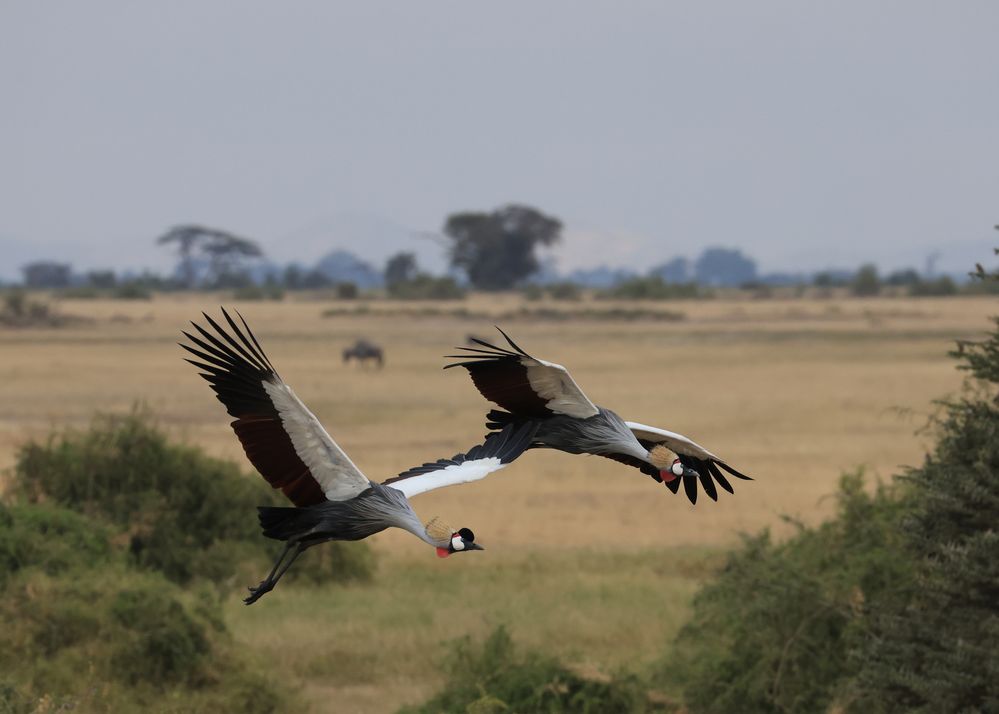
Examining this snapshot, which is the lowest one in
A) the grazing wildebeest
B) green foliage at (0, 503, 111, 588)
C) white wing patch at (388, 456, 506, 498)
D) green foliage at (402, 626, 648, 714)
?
green foliage at (402, 626, 648, 714)

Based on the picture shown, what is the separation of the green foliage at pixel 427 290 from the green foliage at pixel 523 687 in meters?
81.1

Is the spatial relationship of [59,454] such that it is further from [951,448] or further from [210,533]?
[951,448]

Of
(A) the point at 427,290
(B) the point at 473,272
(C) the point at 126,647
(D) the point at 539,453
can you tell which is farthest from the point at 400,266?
(C) the point at 126,647

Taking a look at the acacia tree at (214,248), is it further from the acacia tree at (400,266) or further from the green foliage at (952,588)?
the green foliage at (952,588)

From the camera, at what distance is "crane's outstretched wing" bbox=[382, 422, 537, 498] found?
593 cm

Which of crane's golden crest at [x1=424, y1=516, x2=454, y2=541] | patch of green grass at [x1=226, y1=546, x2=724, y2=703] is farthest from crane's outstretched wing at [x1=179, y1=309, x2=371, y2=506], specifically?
patch of green grass at [x1=226, y1=546, x2=724, y2=703]

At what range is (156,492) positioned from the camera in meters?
16.0

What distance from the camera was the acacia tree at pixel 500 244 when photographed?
12025 centimetres

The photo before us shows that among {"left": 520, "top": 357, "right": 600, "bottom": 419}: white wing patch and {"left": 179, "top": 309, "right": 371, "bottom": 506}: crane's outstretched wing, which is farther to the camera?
{"left": 520, "top": 357, "right": 600, "bottom": 419}: white wing patch

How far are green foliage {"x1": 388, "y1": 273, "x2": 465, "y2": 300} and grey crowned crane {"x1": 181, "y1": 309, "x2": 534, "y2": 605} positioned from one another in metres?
86.0

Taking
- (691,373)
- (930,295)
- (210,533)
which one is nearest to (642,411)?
(691,373)

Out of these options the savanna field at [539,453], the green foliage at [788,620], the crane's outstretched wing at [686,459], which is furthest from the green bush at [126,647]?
the crane's outstretched wing at [686,459]

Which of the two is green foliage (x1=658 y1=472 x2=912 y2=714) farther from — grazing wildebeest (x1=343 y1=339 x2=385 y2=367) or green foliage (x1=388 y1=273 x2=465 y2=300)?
green foliage (x1=388 y1=273 x2=465 y2=300)

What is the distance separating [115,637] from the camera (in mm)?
11672
